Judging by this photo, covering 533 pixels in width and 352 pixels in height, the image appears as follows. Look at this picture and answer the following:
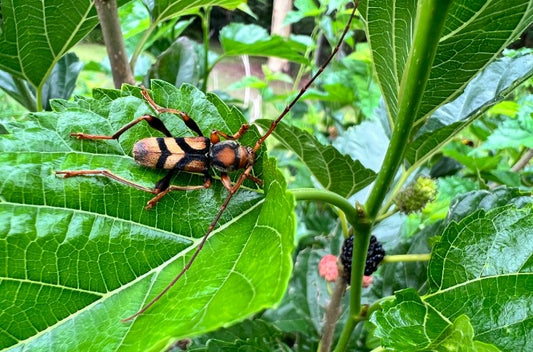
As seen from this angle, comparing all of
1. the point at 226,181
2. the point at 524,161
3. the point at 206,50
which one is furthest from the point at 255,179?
the point at 524,161

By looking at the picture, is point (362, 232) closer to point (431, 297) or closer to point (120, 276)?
point (431, 297)

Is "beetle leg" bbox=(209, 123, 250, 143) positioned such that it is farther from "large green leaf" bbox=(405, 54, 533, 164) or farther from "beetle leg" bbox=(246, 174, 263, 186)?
"large green leaf" bbox=(405, 54, 533, 164)

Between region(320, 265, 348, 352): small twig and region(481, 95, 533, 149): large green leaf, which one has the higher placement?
region(481, 95, 533, 149): large green leaf

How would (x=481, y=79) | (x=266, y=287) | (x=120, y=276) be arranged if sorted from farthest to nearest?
(x=481, y=79) < (x=120, y=276) < (x=266, y=287)

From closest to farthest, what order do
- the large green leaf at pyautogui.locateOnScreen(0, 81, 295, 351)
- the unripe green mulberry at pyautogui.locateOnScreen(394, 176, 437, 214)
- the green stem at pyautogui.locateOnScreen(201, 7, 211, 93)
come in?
the large green leaf at pyautogui.locateOnScreen(0, 81, 295, 351) < the unripe green mulberry at pyautogui.locateOnScreen(394, 176, 437, 214) < the green stem at pyautogui.locateOnScreen(201, 7, 211, 93)

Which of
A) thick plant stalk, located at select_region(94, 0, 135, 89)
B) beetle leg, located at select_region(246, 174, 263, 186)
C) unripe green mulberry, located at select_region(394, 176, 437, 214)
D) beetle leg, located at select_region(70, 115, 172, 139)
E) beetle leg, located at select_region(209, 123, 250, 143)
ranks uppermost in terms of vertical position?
thick plant stalk, located at select_region(94, 0, 135, 89)

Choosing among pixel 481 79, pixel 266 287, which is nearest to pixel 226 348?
pixel 266 287

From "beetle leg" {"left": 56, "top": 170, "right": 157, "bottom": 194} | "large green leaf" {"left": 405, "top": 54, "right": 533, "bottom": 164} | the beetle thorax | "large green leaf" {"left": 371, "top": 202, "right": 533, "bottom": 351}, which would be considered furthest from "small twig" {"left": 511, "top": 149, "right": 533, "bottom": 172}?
"beetle leg" {"left": 56, "top": 170, "right": 157, "bottom": 194}
